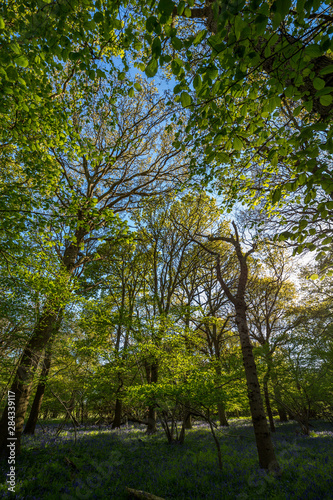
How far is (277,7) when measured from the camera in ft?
4.67

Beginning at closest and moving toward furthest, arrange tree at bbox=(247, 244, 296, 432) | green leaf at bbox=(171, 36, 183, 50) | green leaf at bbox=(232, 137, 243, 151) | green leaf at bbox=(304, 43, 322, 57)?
green leaf at bbox=(304, 43, 322, 57) < green leaf at bbox=(171, 36, 183, 50) < green leaf at bbox=(232, 137, 243, 151) < tree at bbox=(247, 244, 296, 432)

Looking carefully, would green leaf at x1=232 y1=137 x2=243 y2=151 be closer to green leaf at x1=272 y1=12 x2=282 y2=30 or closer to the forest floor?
green leaf at x1=272 y1=12 x2=282 y2=30

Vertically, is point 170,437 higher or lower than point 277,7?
lower

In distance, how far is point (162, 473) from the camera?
593 centimetres

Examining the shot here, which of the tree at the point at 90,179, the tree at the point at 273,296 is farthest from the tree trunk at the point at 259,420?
the tree at the point at 273,296

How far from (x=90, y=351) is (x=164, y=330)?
309 centimetres

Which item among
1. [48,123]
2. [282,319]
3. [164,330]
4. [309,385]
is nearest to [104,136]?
[48,123]

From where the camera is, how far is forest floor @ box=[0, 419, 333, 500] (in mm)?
4777

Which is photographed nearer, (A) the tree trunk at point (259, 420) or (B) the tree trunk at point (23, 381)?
(A) the tree trunk at point (259, 420)

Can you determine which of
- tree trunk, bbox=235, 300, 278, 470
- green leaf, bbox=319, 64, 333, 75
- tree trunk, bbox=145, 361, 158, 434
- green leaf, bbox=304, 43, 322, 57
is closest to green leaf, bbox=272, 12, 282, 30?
green leaf, bbox=304, 43, 322, 57

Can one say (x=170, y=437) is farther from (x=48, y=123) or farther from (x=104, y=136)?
(x=104, y=136)

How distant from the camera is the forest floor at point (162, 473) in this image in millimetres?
4777

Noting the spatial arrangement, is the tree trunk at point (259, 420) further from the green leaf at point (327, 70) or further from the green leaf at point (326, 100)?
the green leaf at point (327, 70)

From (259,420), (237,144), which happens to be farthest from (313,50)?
(259,420)
